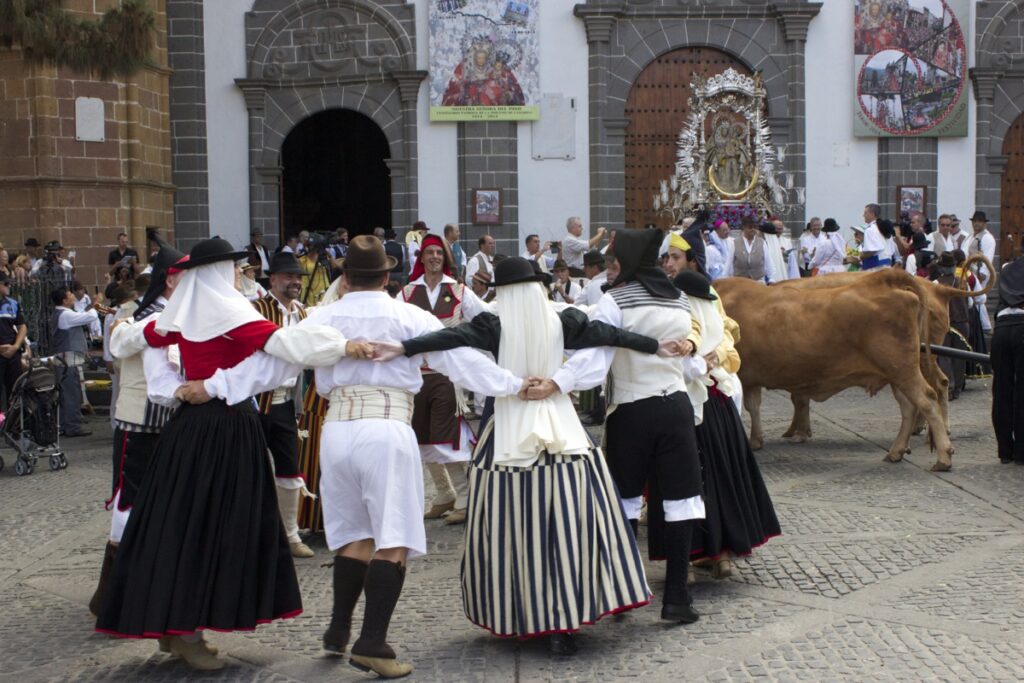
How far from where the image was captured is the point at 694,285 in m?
6.76

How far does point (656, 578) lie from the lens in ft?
22.7

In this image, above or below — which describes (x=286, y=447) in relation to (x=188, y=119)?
below

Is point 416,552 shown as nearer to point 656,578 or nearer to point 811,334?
point 656,578

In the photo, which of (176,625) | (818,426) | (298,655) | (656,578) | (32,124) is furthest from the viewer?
(32,124)

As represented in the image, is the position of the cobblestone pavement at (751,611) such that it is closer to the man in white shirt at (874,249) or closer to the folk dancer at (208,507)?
the folk dancer at (208,507)

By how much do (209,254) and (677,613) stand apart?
264cm

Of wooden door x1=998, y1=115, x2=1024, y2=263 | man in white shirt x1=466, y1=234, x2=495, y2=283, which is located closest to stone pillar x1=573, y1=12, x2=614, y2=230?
man in white shirt x1=466, y1=234, x2=495, y2=283

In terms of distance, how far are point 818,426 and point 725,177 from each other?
412 inches

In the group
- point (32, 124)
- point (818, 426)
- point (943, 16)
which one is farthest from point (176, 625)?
point (943, 16)

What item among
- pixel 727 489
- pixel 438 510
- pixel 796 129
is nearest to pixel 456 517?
pixel 438 510

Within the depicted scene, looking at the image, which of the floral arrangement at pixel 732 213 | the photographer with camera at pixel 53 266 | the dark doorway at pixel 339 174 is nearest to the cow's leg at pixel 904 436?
the floral arrangement at pixel 732 213

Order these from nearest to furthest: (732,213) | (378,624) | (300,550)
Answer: (378,624), (300,550), (732,213)

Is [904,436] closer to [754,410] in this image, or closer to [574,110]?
[754,410]

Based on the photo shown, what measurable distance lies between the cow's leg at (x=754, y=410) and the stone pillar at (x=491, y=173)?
12144mm
